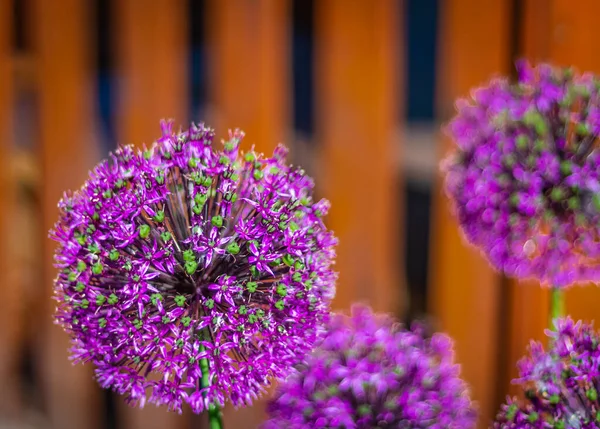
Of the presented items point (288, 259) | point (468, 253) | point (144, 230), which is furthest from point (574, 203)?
point (468, 253)

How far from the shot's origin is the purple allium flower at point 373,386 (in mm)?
631

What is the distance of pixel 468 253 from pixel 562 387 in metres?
1.39

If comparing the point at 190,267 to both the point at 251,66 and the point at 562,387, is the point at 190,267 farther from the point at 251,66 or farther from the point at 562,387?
the point at 251,66

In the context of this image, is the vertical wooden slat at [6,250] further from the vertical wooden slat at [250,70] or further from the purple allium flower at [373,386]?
the purple allium flower at [373,386]

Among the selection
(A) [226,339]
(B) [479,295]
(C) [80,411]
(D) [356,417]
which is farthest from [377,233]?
(A) [226,339]

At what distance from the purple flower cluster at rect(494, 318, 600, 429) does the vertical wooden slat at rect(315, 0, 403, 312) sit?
52.5 inches

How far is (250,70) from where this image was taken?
192 cm

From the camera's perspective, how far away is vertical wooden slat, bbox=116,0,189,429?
6.45ft

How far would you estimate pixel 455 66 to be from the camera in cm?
188

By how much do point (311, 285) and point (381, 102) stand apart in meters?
1.44

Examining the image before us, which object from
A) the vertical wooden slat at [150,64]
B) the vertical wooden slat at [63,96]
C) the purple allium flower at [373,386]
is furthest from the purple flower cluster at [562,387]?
the vertical wooden slat at [63,96]

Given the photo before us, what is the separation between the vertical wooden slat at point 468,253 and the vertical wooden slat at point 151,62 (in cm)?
75

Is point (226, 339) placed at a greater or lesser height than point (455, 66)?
lesser

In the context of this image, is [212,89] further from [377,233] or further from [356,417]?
[356,417]
